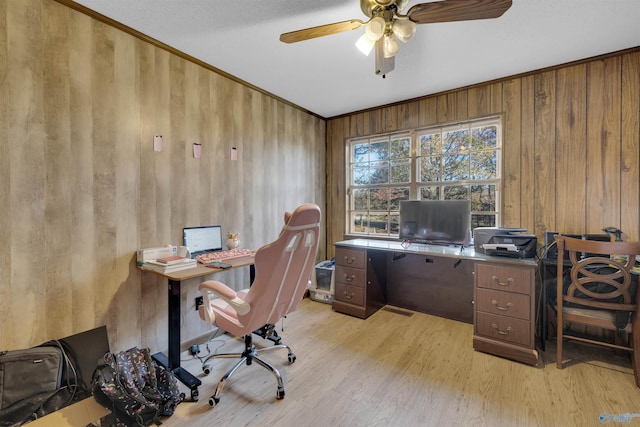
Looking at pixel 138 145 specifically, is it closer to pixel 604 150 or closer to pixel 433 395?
pixel 433 395

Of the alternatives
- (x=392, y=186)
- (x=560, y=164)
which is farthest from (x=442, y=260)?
(x=560, y=164)

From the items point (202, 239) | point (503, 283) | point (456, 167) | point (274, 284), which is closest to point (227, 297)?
point (274, 284)

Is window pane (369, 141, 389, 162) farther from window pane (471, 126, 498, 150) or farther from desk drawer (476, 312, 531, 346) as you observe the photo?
desk drawer (476, 312, 531, 346)

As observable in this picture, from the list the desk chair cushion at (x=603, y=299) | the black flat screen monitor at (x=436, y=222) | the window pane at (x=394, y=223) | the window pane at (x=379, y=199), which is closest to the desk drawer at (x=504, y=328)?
the desk chair cushion at (x=603, y=299)

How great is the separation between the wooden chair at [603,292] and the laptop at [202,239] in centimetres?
272

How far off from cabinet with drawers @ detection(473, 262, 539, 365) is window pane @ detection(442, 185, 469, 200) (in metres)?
1.03

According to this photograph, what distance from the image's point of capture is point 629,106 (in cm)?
223

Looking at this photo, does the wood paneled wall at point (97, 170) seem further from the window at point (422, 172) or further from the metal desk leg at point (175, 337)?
the window at point (422, 172)

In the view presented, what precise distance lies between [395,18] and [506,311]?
2.22m

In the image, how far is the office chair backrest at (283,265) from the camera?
1522mm

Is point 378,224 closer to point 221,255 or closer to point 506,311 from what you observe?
Answer: point 506,311

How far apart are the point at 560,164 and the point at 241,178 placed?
3.02 meters

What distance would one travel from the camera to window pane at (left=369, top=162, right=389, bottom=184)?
140 inches

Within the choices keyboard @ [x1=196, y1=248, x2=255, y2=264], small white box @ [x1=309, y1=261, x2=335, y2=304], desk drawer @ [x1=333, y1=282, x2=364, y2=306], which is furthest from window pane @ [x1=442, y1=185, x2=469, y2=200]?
keyboard @ [x1=196, y1=248, x2=255, y2=264]
